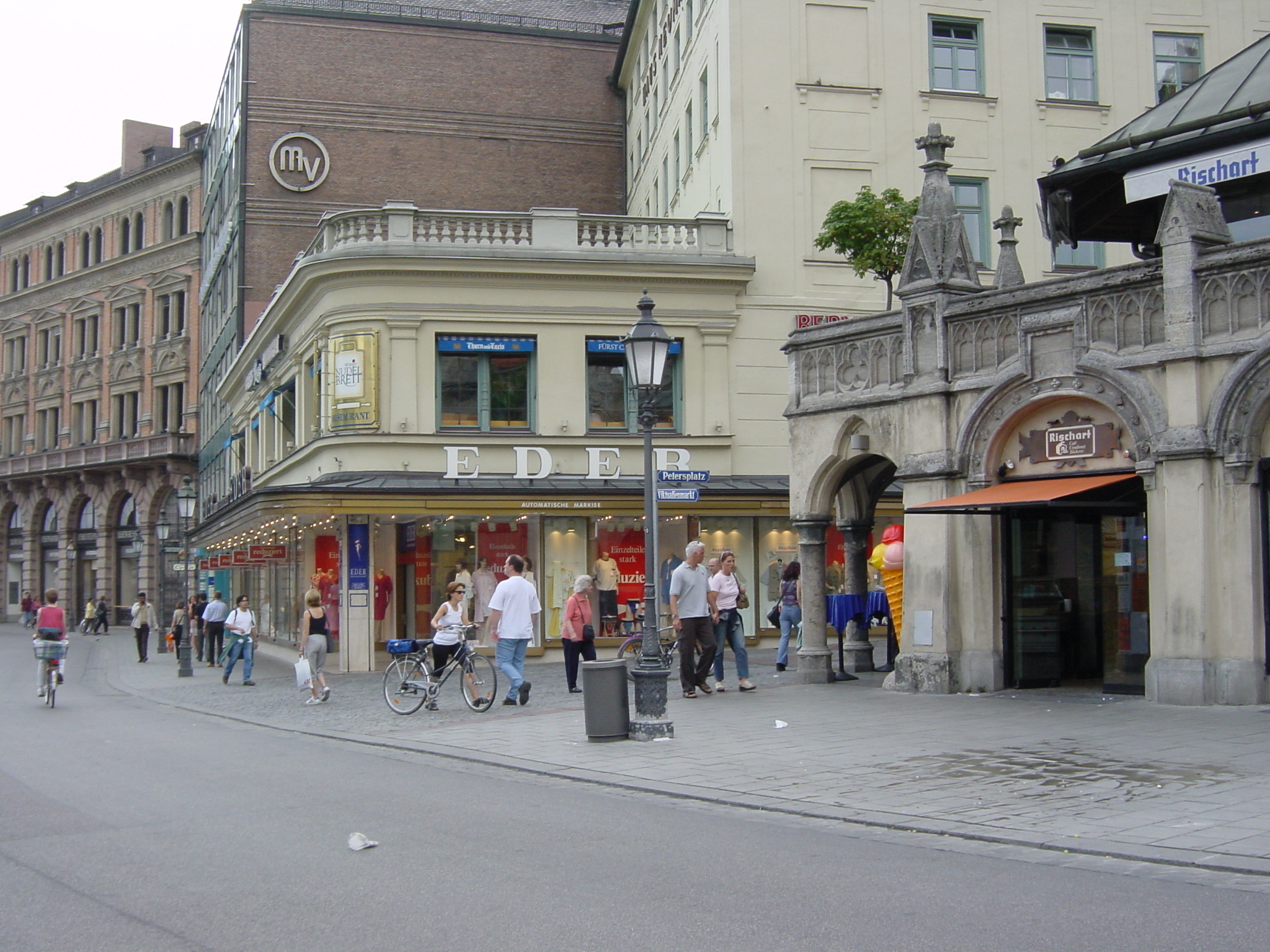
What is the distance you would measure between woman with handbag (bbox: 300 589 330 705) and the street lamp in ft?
22.8

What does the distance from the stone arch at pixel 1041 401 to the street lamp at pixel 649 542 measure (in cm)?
418

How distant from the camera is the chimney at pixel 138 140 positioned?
241 feet

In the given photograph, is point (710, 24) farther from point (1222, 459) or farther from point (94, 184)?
point (94, 184)

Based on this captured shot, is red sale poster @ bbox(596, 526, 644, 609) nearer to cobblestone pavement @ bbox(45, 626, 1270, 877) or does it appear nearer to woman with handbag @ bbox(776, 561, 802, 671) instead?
woman with handbag @ bbox(776, 561, 802, 671)

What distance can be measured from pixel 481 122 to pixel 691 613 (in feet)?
96.9

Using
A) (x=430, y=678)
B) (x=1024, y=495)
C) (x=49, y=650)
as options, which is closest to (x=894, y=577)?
(x=1024, y=495)

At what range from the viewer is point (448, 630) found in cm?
1730

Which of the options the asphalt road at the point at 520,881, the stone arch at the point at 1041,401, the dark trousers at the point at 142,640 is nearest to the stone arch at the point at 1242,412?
the stone arch at the point at 1041,401

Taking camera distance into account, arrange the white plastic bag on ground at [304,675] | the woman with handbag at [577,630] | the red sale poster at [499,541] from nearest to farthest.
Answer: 1. the woman with handbag at [577,630]
2. the white plastic bag on ground at [304,675]
3. the red sale poster at [499,541]

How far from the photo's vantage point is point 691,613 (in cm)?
1712

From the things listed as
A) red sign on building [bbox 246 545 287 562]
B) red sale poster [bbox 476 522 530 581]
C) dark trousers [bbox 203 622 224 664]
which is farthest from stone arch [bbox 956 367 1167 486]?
red sign on building [bbox 246 545 287 562]

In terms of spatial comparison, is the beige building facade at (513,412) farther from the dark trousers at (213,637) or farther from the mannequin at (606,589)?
the dark trousers at (213,637)

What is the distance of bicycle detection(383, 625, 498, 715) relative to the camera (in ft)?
55.3

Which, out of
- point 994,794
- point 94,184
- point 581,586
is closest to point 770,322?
point 581,586
